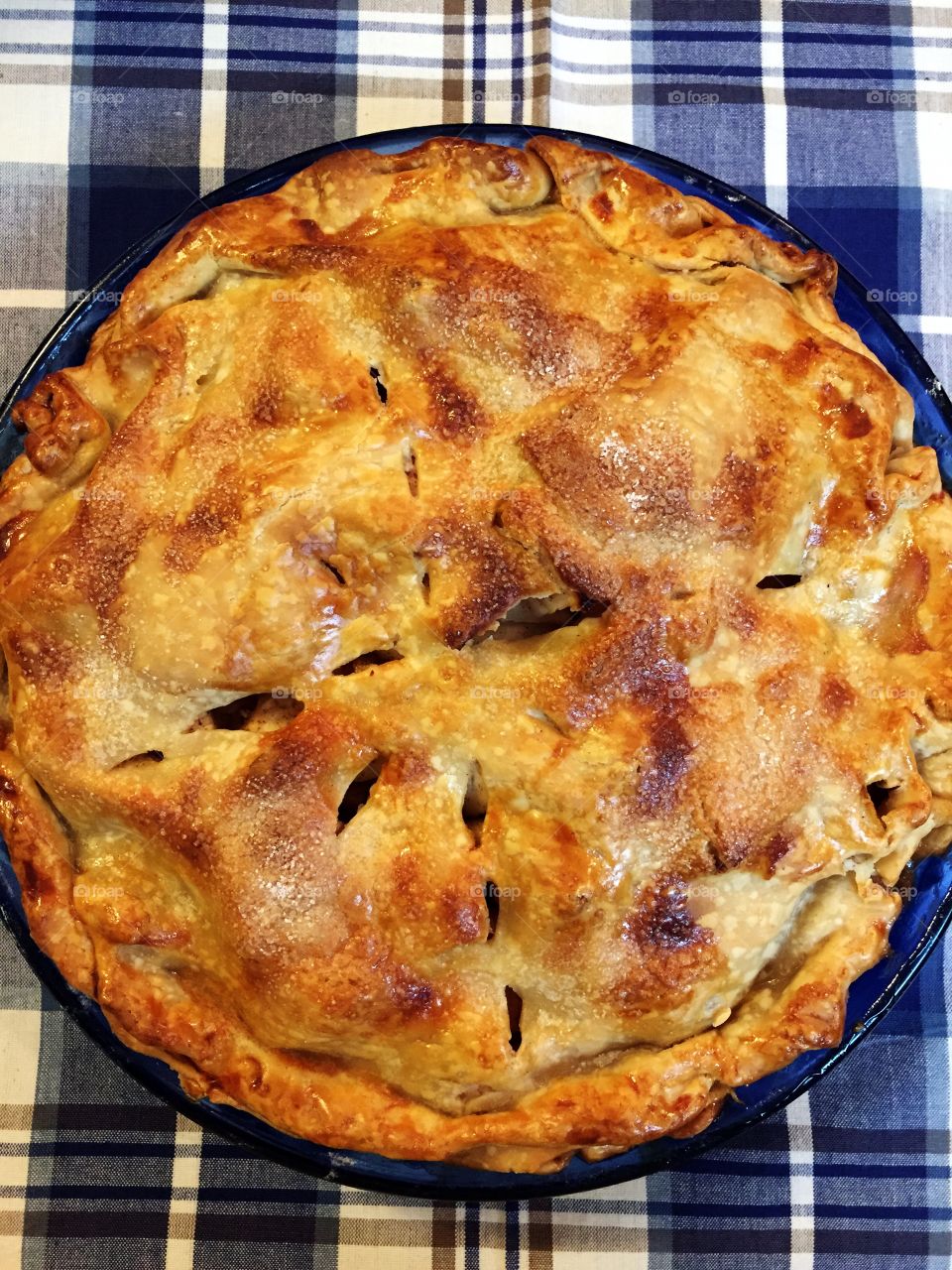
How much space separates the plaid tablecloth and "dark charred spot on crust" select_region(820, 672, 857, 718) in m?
0.83

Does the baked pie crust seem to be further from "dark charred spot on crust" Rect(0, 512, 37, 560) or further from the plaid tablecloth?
the plaid tablecloth

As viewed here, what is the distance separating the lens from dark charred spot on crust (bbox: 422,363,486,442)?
1.60 m

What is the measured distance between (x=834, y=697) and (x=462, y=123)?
1.31m

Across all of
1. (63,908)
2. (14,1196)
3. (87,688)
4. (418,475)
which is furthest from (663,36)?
(14,1196)

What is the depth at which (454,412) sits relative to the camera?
63.1 inches

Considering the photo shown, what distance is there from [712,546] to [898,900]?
1.89 feet

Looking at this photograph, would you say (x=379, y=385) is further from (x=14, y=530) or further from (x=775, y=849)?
(x=775, y=849)

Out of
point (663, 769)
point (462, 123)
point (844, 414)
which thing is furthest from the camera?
point (462, 123)

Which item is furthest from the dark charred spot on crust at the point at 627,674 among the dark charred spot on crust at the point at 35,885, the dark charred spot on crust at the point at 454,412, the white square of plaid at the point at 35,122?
the white square of plaid at the point at 35,122

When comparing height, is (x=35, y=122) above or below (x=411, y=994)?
above

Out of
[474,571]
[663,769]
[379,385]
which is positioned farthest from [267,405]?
[663,769]

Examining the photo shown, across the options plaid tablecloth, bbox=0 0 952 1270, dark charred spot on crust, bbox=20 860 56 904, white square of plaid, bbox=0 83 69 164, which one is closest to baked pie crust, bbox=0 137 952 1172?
dark charred spot on crust, bbox=20 860 56 904

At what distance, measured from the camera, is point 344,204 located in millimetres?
1729

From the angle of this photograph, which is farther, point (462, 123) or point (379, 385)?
point (462, 123)
